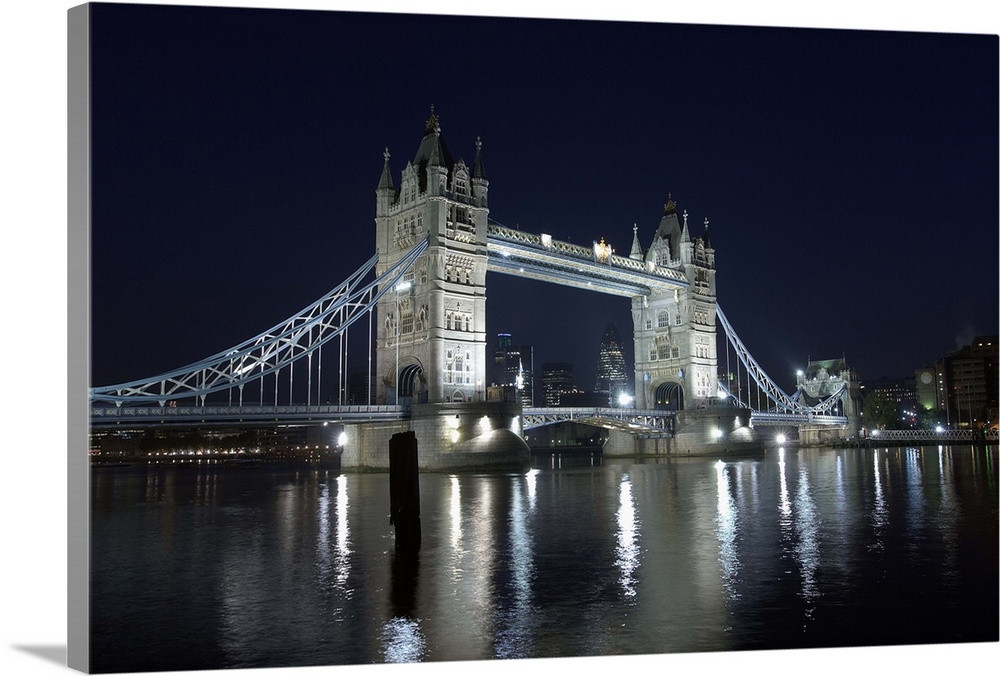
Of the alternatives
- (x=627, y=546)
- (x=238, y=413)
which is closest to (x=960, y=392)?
(x=238, y=413)

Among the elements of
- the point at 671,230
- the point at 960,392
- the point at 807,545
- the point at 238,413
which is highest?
the point at 671,230

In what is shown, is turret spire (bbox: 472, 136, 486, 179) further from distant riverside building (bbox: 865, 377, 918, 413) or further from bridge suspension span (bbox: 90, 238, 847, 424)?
distant riverside building (bbox: 865, 377, 918, 413)

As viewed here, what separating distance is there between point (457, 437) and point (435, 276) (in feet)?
34.2

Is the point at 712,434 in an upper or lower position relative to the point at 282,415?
lower

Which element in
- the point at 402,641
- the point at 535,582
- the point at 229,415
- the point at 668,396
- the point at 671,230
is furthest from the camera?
the point at 668,396

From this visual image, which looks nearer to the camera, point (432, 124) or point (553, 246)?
point (432, 124)

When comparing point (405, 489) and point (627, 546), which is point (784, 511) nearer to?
point (627, 546)

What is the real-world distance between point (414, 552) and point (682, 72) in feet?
36.7

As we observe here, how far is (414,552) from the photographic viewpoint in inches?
730

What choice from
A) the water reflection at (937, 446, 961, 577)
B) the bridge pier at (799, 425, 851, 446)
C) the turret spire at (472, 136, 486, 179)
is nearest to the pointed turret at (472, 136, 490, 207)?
the turret spire at (472, 136, 486, 179)

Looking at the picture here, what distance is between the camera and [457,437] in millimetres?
50031

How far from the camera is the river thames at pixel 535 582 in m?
11.6

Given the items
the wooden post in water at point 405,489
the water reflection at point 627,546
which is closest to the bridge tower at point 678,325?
the water reflection at point 627,546

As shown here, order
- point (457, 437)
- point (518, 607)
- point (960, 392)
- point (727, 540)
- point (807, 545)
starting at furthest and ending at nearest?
point (960, 392) < point (457, 437) < point (727, 540) < point (807, 545) < point (518, 607)
